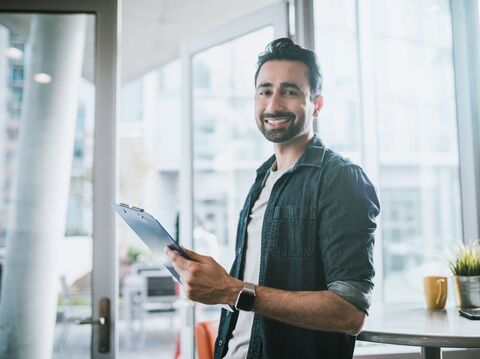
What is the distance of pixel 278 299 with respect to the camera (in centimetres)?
113

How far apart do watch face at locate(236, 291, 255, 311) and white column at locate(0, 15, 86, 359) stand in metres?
1.18

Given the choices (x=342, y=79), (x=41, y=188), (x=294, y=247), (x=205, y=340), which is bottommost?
(x=205, y=340)

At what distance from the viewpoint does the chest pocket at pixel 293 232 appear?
3.97 feet

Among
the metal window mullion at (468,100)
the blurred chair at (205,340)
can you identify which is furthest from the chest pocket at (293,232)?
the metal window mullion at (468,100)

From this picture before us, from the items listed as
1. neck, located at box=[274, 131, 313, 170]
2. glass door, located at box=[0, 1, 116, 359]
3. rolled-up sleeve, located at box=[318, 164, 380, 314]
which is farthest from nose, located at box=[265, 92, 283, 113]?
glass door, located at box=[0, 1, 116, 359]

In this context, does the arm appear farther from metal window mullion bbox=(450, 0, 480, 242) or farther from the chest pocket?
metal window mullion bbox=(450, 0, 480, 242)

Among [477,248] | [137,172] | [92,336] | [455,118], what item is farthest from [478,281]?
[137,172]

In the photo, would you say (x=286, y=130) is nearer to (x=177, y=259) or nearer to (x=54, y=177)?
(x=177, y=259)

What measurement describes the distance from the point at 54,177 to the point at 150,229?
105 cm

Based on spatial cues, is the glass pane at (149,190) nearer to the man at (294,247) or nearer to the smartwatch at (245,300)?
the man at (294,247)

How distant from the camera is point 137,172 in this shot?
8.97 meters

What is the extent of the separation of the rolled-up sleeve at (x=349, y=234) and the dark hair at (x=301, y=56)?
32 cm

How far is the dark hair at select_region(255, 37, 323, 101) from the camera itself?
1.38 m

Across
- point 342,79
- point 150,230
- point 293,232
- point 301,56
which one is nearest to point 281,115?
point 301,56
